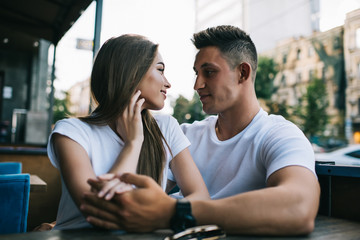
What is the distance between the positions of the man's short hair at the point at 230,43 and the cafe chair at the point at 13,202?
3.86 ft

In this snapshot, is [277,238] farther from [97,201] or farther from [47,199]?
[47,199]

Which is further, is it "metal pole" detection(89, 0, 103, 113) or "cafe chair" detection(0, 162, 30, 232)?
"metal pole" detection(89, 0, 103, 113)

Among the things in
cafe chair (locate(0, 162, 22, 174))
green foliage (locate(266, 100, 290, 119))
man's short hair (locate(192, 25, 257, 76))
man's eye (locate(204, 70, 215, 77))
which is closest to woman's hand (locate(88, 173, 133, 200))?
man's eye (locate(204, 70, 215, 77))

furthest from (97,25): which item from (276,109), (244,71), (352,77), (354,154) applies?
(352,77)

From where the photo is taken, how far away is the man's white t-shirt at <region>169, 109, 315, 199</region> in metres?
1.13

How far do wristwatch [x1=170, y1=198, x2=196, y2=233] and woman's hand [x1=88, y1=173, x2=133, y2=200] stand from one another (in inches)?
5.8

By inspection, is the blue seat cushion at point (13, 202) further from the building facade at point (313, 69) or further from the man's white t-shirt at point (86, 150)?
the building facade at point (313, 69)

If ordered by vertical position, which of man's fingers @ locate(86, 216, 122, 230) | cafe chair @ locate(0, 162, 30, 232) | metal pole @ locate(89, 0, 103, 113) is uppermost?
metal pole @ locate(89, 0, 103, 113)

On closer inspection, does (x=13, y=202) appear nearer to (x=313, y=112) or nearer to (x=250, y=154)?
(x=250, y=154)

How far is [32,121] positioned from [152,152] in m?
6.96

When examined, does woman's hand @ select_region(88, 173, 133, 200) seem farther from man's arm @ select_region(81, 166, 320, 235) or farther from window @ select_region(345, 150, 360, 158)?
window @ select_region(345, 150, 360, 158)

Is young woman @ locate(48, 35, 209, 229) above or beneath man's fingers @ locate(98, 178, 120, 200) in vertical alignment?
above

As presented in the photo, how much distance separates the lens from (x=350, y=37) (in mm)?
22094

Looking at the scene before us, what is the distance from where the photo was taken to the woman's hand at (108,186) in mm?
841
